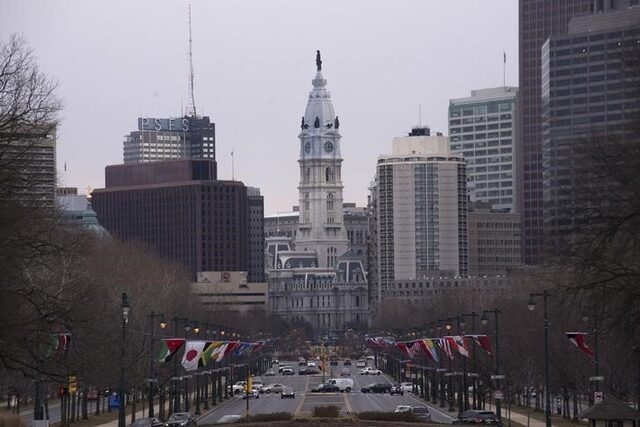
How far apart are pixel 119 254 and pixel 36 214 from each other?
13170 centimetres

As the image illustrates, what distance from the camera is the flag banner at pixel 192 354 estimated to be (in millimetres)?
104419

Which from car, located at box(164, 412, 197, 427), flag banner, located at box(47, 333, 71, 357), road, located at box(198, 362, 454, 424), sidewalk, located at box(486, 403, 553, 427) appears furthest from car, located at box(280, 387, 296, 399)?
flag banner, located at box(47, 333, 71, 357)

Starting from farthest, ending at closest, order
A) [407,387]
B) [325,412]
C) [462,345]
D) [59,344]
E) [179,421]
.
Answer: [407,387] < [462,345] < [179,421] < [325,412] < [59,344]

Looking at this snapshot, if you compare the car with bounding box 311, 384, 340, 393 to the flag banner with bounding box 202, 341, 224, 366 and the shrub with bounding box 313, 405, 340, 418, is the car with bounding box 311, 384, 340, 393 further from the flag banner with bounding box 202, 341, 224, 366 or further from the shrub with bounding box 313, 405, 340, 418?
the shrub with bounding box 313, 405, 340, 418

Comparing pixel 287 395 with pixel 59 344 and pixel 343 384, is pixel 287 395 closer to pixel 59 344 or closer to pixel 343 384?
pixel 343 384

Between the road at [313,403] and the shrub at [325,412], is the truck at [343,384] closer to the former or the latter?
the road at [313,403]

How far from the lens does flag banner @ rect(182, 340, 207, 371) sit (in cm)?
10442

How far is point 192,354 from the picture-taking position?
10556 cm

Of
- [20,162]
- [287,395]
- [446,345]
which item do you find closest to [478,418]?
[446,345]

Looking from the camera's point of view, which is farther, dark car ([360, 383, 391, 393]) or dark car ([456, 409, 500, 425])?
dark car ([360, 383, 391, 393])

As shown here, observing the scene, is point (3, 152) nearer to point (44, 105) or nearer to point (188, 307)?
point (44, 105)

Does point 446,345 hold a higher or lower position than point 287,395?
higher

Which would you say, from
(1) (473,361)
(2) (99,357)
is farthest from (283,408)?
(2) (99,357)

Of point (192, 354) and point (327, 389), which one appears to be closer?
point (192, 354)
